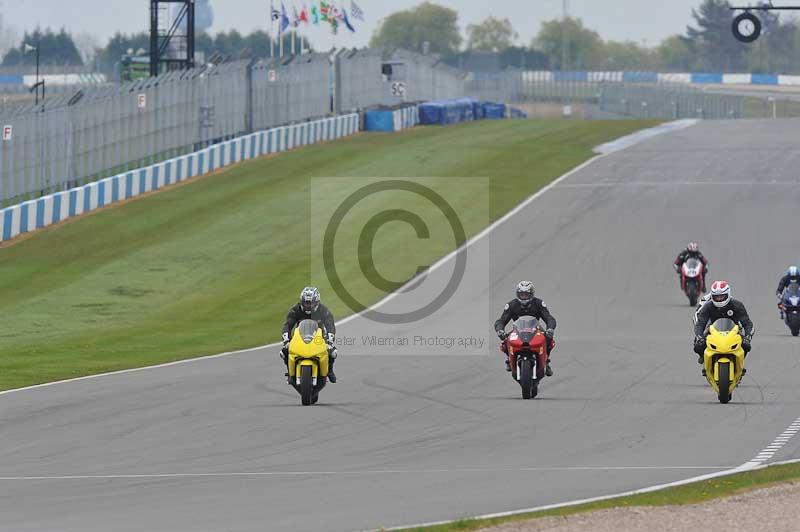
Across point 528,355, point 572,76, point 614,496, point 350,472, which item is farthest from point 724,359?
point 572,76

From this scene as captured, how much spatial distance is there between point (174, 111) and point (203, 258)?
1718 cm

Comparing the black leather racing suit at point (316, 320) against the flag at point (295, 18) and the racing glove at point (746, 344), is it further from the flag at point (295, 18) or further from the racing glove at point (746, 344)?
the flag at point (295, 18)

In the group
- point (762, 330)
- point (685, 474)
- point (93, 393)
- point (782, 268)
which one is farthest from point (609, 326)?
point (685, 474)

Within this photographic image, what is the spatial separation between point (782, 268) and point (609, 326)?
8657 millimetres

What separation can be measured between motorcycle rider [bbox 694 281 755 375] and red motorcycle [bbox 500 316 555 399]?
2.03 m

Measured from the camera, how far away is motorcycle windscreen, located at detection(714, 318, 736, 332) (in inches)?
781

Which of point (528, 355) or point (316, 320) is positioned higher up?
point (316, 320)

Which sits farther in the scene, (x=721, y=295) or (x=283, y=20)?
(x=283, y=20)

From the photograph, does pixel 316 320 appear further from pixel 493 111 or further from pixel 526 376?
pixel 493 111

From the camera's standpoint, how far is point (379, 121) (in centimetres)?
7000

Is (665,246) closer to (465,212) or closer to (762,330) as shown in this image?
(465,212)

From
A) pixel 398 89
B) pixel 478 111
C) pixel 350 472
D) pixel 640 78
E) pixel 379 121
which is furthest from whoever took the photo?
pixel 640 78

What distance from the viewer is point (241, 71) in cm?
6253

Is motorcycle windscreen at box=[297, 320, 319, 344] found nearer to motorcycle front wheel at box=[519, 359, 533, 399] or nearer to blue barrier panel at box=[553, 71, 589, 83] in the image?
motorcycle front wheel at box=[519, 359, 533, 399]
